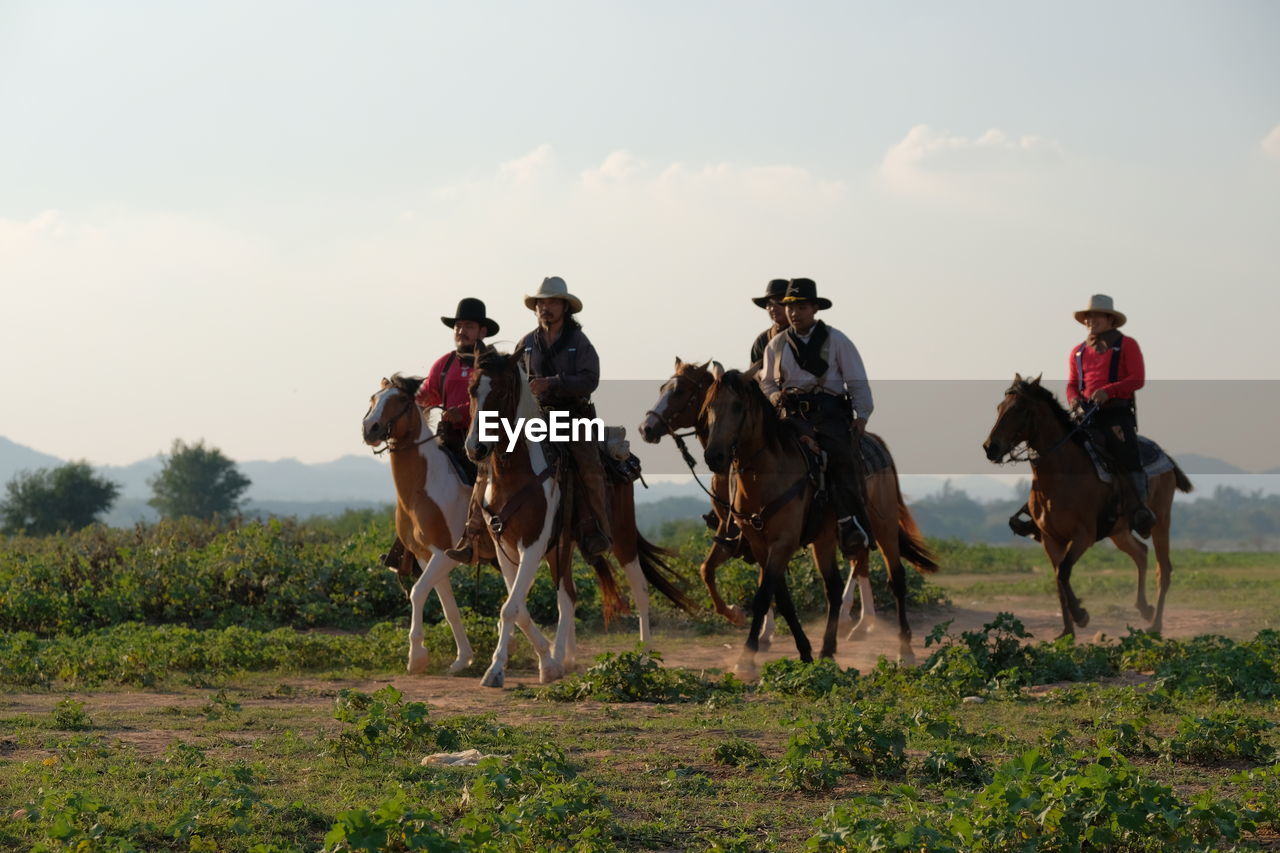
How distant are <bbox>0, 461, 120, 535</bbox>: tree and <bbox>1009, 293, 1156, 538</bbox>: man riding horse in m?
40.9

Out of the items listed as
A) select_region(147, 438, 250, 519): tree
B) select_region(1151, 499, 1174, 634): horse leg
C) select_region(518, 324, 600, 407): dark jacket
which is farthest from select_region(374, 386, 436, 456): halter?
select_region(147, 438, 250, 519): tree

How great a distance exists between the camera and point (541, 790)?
234 inches

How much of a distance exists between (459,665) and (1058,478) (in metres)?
5.95

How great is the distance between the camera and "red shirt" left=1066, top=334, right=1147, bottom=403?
13.5m

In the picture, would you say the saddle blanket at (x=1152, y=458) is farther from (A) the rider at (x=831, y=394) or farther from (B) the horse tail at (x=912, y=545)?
(A) the rider at (x=831, y=394)

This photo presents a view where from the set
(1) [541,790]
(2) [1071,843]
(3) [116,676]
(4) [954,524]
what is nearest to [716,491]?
(3) [116,676]

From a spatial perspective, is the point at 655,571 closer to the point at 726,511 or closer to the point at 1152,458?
the point at 726,511

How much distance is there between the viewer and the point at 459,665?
38.9 ft

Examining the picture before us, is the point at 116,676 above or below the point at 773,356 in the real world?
below

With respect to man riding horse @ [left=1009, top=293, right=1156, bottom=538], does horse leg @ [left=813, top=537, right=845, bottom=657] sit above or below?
below

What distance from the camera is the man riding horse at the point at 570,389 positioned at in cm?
1105

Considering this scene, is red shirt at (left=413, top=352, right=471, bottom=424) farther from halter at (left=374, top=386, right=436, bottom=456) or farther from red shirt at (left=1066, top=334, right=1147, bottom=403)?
red shirt at (left=1066, top=334, right=1147, bottom=403)

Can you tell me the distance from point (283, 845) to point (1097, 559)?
26.1 m

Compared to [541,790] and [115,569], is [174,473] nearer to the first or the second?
[115,569]
